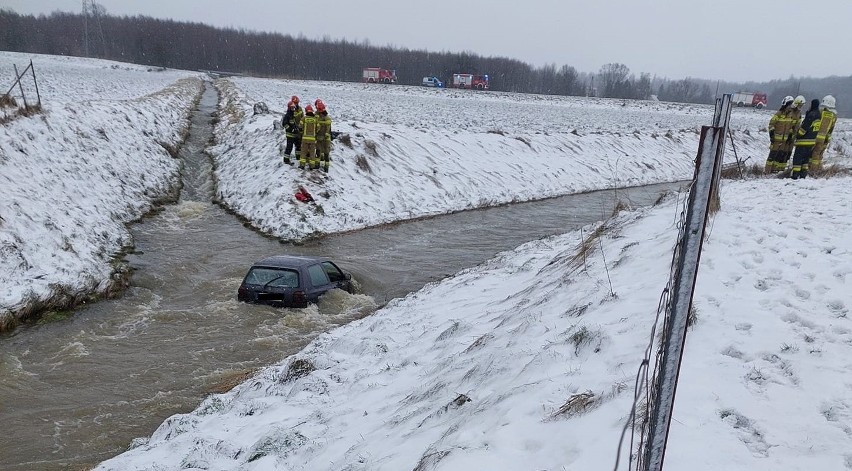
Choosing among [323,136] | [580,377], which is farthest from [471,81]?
[580,377]

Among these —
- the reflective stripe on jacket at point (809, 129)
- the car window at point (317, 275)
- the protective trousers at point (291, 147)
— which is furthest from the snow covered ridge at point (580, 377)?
the protective trousers at point (291, 147)

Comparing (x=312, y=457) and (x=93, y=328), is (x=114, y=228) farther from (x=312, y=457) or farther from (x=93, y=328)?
(x=312, y=457)

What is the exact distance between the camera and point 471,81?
99.4m

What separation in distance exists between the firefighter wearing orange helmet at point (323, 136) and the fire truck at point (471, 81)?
8287 cm

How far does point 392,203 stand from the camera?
20.0 meters

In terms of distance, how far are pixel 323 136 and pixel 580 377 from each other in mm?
15926

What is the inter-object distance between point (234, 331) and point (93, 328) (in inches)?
103

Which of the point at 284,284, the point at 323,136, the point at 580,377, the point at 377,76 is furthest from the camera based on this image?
the point at 377,76

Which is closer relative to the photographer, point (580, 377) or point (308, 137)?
point (580, 377)

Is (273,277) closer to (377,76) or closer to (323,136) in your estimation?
(323,136)

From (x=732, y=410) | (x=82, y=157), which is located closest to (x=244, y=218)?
(x=82, y=157)

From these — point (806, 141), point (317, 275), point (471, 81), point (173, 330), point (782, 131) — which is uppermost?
point (471, 81)

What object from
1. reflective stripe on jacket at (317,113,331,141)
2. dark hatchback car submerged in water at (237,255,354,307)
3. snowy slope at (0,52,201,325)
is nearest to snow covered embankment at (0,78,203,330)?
snowy slope at (0,52,201,325)

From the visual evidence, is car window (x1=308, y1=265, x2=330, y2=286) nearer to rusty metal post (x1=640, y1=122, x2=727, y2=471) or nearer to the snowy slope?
the snowy slope
